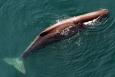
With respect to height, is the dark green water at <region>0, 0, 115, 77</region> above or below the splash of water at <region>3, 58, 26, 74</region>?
above

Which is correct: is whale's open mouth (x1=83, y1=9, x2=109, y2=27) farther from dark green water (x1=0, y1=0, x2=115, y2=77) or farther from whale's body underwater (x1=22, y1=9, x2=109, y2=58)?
dark green water (x1=0, y1=0, x2=115, y2=77)

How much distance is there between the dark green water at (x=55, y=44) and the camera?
19.5 meters

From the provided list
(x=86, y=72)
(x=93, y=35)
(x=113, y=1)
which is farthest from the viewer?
(x=113, y=1)

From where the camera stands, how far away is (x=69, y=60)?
19.8 m

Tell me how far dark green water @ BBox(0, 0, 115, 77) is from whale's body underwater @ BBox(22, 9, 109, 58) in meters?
0.44

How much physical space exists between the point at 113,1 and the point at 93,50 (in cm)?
367

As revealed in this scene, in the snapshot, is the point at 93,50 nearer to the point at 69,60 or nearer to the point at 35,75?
the point at 69,60

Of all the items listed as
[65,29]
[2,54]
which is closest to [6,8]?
[2,54]

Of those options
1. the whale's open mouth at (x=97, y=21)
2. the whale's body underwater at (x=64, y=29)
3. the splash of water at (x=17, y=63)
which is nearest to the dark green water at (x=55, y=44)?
the splash of water at (x=17, y=63)

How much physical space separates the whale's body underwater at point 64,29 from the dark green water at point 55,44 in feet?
1.44

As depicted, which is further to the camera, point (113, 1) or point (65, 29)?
point (113, 1)

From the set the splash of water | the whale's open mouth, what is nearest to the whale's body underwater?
the whale's open mouth

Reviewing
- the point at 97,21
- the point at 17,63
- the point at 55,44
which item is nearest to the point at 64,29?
the point at 55,44

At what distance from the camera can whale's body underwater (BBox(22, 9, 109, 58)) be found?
19.7 meters
